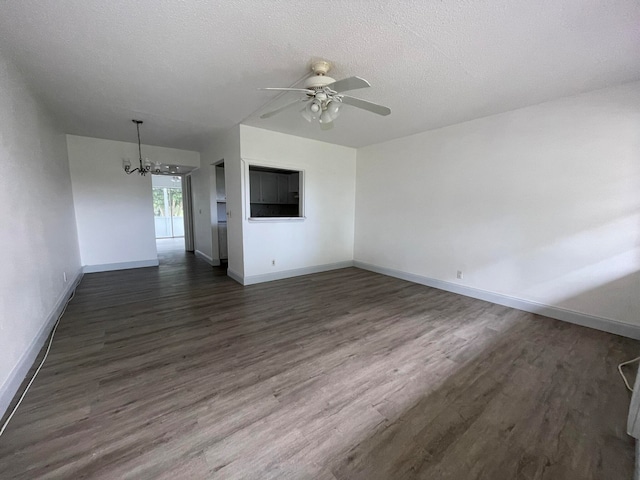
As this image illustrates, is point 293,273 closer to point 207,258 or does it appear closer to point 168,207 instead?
point 207,258

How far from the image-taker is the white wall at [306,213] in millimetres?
4109

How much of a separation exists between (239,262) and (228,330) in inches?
68.9

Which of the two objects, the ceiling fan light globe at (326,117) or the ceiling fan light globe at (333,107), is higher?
the ceiling fan light globe at (333,107)

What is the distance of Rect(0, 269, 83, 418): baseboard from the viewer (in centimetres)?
163

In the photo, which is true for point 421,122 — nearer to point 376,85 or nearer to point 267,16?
point 376,85

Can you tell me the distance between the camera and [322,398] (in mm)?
1756

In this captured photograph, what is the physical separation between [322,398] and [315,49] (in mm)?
2623

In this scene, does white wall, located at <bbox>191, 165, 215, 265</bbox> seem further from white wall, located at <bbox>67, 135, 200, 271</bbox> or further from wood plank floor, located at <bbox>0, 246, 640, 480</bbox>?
wood plank floor, located at <bbox>0, 246, 640, 480</bbox>

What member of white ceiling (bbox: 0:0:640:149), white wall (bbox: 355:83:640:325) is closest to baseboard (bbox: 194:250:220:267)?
white ceiling (bbox: 0:0:640:149)

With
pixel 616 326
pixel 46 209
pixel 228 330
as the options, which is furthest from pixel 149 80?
pixel 616 326

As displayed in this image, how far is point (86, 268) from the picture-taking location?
15.7 feet

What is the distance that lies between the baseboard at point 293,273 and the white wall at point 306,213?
0.06 feet

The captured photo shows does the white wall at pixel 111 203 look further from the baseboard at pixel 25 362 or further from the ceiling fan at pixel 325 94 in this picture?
the ceiling fan at pixel 325 94

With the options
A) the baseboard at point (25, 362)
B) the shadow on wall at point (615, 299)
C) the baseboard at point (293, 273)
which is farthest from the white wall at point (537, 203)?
the baseboard at point (25, 362)
